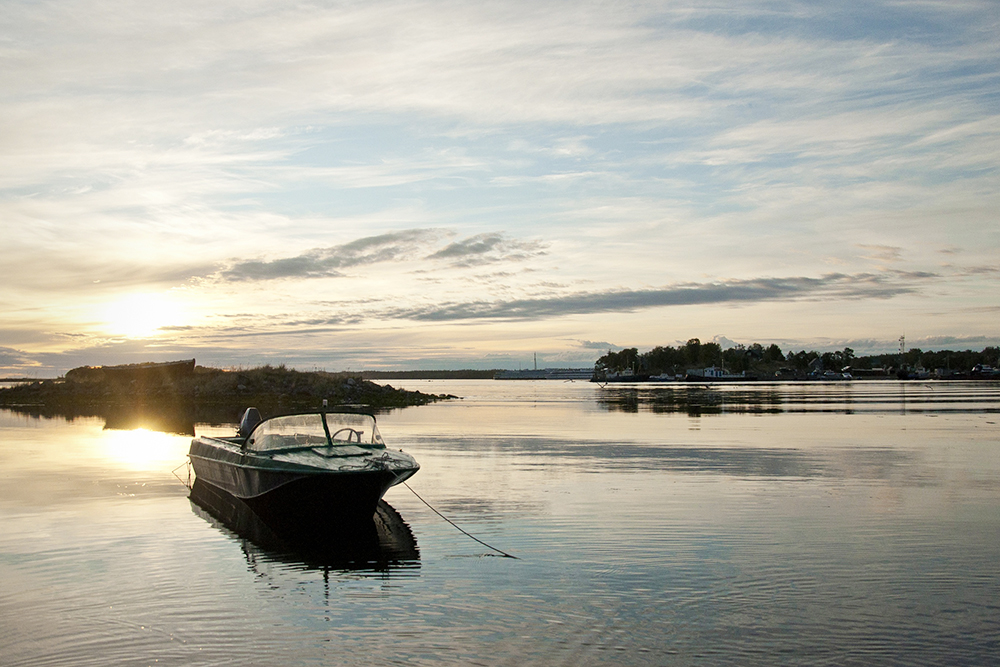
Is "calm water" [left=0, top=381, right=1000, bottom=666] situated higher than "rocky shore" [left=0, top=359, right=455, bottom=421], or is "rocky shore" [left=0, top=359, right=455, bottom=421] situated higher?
"rocky shore" [left=0, top=359, right=455, bottom=421]

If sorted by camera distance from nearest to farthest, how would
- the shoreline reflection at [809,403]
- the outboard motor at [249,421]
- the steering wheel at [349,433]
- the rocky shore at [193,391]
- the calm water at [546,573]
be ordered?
the calm water at [546,573], the steering wheel at [349,433], the outboard motor at [249,421], the shoreline reflection at [809,403], the rocky shore at [193,391]

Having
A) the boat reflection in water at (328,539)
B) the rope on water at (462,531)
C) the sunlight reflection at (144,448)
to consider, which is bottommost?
the boat reflection in water at (328,539)

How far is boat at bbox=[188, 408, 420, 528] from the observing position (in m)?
16.1

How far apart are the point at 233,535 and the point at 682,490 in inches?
431

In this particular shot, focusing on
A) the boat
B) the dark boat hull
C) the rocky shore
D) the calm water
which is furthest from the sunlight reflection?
the rocky shore

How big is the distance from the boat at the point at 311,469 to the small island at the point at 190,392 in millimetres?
42347

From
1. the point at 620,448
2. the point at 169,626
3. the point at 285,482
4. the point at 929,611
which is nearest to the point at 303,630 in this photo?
the point at 169,626

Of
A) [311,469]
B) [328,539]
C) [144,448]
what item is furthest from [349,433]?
[144,448]

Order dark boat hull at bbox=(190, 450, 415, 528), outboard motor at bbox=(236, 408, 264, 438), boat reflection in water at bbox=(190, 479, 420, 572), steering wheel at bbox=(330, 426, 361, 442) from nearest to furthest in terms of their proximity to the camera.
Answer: boat reflection in water at bbox=(190, 479, 420, 572), dark boat hull at bbox=(190, 450, 415, 528), steering wheel at bbox=(330, 426, 361, 442), outboard motor at bbox=(236, 408, 264, 438)

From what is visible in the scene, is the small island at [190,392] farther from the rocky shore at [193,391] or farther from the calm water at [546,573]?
the calm water at [546,573]

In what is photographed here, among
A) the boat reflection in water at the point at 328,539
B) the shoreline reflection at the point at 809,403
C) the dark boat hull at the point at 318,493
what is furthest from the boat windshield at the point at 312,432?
the shoreline reflection at the point at 809,403

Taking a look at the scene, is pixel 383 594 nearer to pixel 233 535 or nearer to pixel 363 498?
pixel 363 498

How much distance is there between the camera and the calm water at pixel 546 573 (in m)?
9.34

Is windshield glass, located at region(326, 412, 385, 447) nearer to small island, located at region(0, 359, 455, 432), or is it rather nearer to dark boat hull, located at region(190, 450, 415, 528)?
dark boat hull, located at region(190, 450, 415, 528)
